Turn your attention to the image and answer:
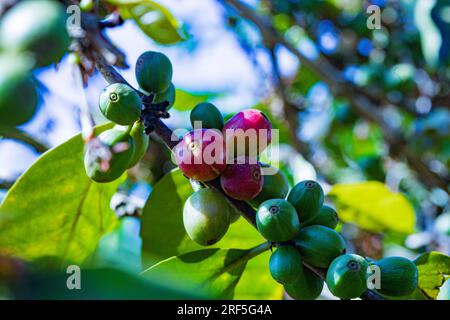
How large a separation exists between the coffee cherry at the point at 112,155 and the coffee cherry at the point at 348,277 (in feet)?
1.23

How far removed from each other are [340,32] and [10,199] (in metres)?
2.69

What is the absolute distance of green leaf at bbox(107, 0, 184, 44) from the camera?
1.28 m

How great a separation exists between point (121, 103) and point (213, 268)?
0.42 metres

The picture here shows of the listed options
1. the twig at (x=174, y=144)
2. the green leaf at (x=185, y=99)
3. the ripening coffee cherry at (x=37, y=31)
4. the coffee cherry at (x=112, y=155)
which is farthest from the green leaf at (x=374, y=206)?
the ripening coffee cherry at (x=37, y=31)

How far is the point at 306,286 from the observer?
969 mm

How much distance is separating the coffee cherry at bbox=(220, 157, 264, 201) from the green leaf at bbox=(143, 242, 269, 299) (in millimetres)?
186

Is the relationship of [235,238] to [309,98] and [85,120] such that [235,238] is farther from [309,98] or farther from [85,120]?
[309,98]

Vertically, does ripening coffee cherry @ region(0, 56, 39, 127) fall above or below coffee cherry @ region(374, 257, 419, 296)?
above

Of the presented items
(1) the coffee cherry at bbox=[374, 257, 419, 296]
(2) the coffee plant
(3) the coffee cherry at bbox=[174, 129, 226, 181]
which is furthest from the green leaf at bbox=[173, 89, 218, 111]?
(1) the coffee cherry at bbox=[374, 257, 419, 296]

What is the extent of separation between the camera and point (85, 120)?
862 millimetres

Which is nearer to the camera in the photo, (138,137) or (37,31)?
(37,31)

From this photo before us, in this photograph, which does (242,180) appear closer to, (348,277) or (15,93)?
(348,277)

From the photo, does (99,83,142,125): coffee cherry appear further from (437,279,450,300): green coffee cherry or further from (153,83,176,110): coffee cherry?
(437,279,450,300): green coffee cherry

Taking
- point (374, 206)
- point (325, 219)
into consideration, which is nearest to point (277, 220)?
point (325, 219)
